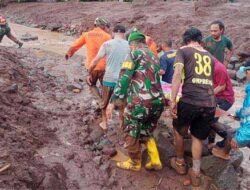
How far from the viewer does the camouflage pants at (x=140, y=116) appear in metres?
5.53

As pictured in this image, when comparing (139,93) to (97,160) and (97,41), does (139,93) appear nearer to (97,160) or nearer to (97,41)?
(97,160)

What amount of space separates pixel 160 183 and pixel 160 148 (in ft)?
1.97

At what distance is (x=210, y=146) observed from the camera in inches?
253

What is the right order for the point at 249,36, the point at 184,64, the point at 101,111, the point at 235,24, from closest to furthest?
the point at 184,64 < the point at 101,111 < the point at 249,36 < the point at 235,24

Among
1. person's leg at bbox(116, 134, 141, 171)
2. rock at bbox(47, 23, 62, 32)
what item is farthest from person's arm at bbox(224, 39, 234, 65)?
rock at bbox(47, 23, 62, 32)

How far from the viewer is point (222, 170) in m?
5.95

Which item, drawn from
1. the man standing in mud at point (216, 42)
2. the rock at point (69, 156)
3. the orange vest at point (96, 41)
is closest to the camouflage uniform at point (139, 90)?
the rock at point (69, 156)

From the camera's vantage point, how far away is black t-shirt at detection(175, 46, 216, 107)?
17.4ft

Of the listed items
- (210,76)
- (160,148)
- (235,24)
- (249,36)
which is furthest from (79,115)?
(235,24)

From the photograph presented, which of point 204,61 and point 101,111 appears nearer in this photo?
point 204,61

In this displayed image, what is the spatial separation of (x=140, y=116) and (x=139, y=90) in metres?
0.33

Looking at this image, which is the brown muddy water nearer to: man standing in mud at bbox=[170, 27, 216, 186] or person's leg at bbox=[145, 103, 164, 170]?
person's leg at bbox=[145, 103, 164, 170]

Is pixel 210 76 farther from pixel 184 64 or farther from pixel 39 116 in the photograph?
pixel 39 116

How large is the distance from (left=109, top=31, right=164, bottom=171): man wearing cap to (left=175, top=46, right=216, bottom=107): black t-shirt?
1.27 ft
